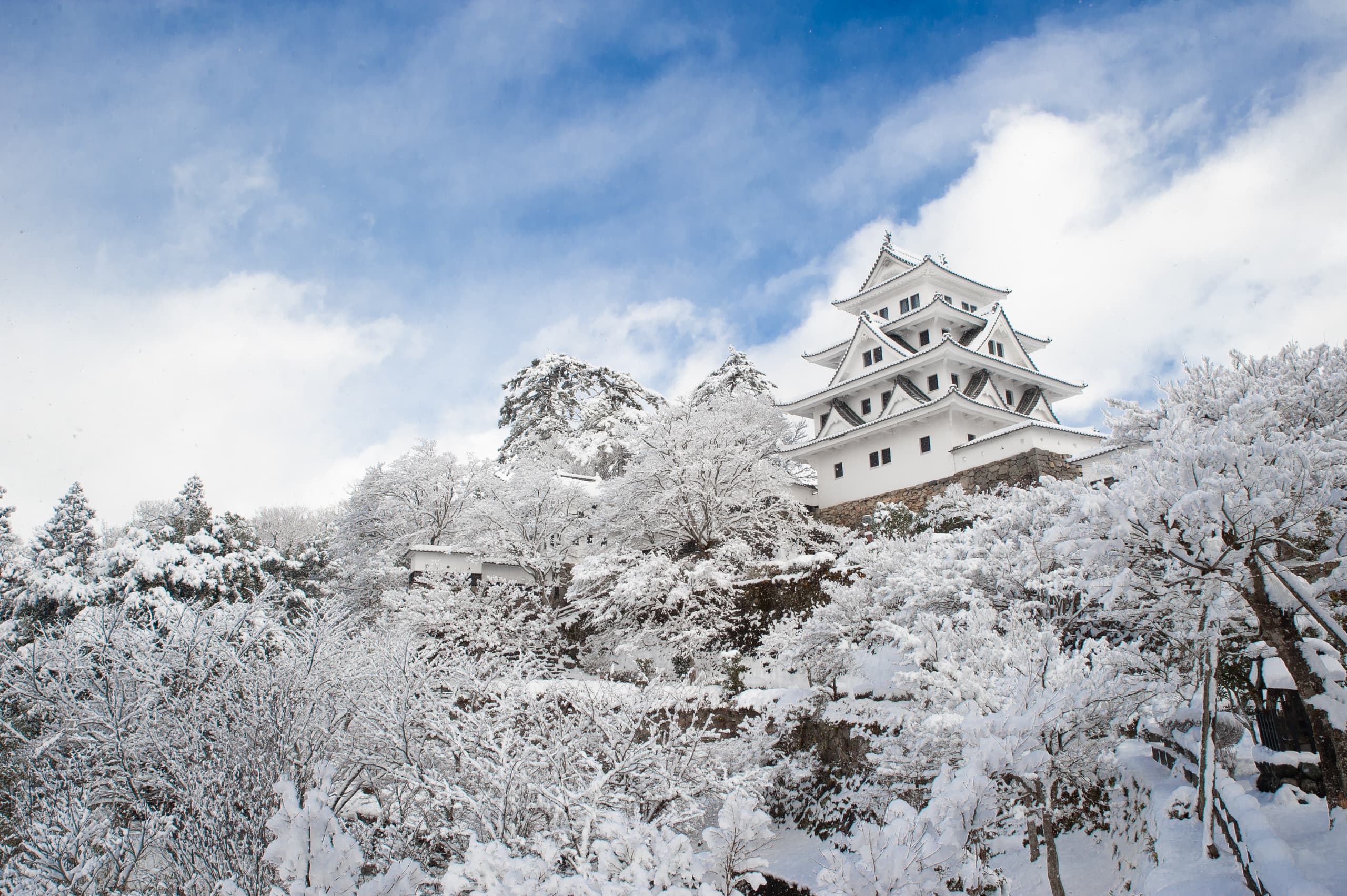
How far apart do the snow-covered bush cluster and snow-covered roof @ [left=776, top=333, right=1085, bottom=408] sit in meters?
7.36

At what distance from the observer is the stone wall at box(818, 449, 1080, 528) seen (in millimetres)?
20750

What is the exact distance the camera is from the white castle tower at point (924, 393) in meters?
23.6

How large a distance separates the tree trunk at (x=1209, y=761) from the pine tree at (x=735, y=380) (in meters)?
28.4

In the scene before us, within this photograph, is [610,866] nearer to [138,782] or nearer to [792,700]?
[138,782]

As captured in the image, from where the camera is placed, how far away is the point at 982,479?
72.5 feet

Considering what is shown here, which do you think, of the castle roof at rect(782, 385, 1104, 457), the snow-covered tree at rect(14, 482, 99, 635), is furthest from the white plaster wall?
the snow-covered tree at rect(14, 482, 99, 635)

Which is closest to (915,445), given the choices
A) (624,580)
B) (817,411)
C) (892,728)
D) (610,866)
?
(817,411)

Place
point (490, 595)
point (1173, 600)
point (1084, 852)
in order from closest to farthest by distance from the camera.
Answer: point (1173, 600) < point (1084, 852) < point (490, 595)

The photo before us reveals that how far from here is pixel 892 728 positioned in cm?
1005

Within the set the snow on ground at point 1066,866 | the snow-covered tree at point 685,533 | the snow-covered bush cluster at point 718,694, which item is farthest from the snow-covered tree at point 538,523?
the snow on ground at point 1066,866

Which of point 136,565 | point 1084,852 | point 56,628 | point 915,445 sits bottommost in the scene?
point 1084,852

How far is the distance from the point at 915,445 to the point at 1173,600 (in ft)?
61.7

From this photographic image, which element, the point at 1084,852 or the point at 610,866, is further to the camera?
the point at 1084,852

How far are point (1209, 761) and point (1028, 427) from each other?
17067 millimetres
